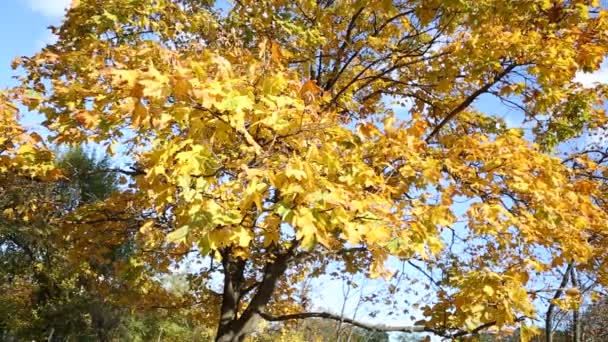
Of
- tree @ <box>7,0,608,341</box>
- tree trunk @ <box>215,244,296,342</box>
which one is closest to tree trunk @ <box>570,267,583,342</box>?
tree @ <box>7,0,608,341</box>

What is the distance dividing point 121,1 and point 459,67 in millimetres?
3594

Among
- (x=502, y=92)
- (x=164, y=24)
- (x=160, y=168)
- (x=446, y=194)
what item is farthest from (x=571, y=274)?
(x=160, y=168)

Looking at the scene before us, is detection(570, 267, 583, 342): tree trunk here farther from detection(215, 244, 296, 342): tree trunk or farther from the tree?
detection(215, 244, 296, 342): tree trunk

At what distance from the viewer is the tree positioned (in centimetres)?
262

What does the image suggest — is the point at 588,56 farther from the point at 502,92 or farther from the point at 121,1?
the point at 121,1

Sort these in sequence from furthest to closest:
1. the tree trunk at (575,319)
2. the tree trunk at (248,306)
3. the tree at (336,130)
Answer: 1. the tree trunk at (575,319)
2. the tree trunk at (248,306)
3. the tree at (336,130)

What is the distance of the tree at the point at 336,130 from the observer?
2.62 m

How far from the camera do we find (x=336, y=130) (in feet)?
10.1

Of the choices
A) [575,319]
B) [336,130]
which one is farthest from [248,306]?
[575,319]

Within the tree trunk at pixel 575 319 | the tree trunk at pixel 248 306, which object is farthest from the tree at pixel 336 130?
the tree trunk at pixel 575 319

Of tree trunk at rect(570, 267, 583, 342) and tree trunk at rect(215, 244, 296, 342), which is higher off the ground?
tree trunk at rect(570, 267, 583, 342)

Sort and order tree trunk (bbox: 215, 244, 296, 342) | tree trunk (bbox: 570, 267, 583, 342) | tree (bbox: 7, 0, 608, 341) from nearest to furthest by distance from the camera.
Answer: tree (bbox: 7, 0, 608, 341)
tree trunk (bbox: 215, 244, 296, 342)
tree trunk (bbox: 570, 267, 583, 342)

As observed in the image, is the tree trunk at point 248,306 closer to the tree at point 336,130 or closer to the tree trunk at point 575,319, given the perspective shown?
the tree at point 336,130

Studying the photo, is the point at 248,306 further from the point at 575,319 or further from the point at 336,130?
the point at 575,319
